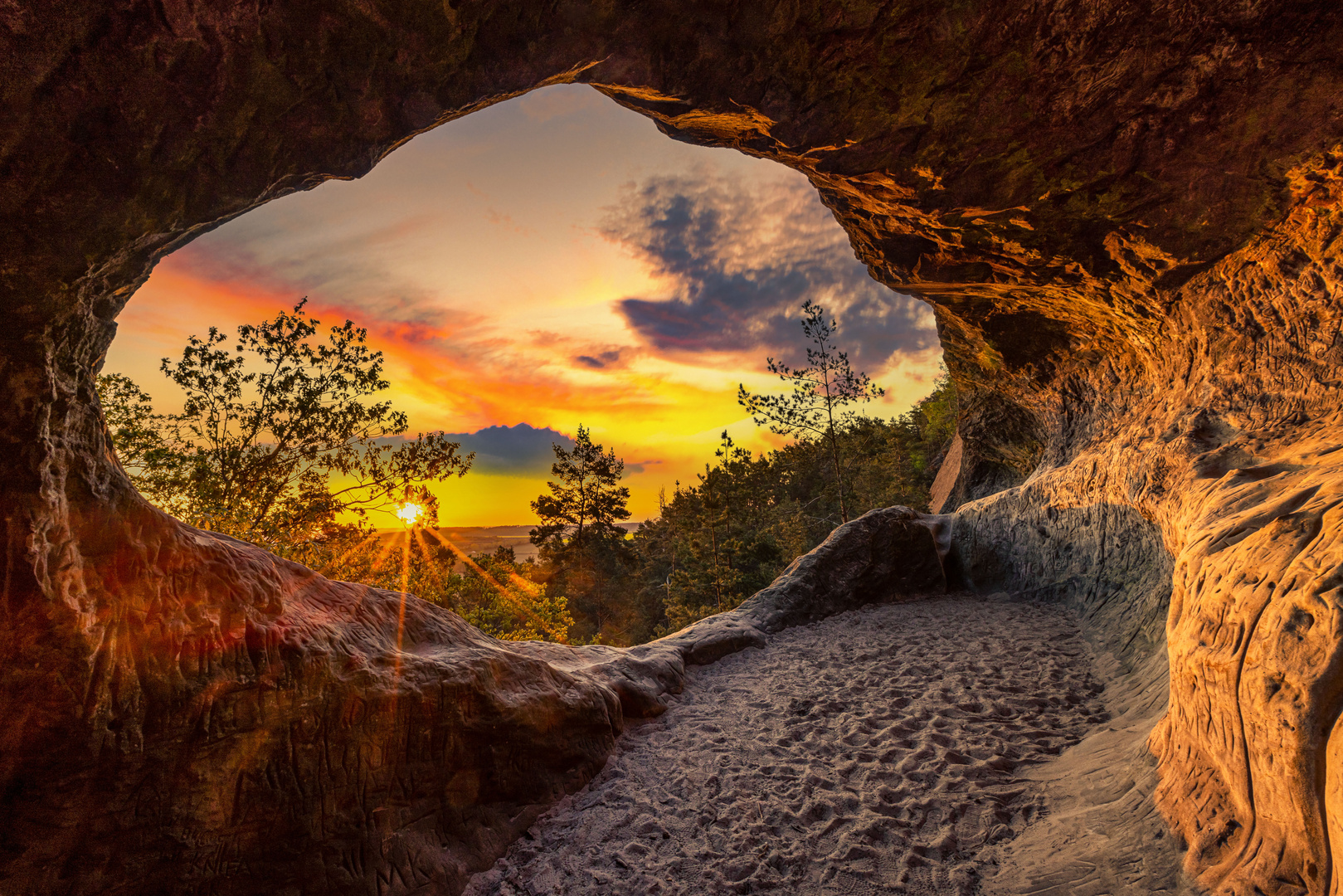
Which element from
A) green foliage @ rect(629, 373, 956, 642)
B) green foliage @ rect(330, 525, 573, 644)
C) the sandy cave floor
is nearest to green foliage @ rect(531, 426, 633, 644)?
green foliage @ rect(629, 373, 956, 642)

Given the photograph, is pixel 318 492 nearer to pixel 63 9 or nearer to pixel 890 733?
pixel 63 9

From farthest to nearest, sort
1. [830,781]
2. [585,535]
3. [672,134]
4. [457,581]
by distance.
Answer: [585,535] < [457,581] < [672,134] < [830,781]

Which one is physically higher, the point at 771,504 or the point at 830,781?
the point at 771,504

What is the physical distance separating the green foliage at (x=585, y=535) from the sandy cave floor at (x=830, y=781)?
26.6 meters

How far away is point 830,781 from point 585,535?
30281 mm

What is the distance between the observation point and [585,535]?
34094mm

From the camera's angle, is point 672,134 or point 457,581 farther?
point 457,581

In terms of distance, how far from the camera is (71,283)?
118 inches

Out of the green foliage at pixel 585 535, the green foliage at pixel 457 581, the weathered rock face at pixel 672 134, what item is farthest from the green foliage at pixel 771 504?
the weathered rock face at pixel 672 134

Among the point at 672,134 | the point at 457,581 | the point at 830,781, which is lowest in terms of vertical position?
the point at 830,781

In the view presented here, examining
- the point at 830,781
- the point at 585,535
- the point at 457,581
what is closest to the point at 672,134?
the point at 830,781

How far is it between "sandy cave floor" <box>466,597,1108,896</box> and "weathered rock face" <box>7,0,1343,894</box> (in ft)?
1.89

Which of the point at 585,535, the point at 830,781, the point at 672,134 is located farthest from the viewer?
the point at 585,535

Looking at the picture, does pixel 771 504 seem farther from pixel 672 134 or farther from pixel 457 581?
pixel 672 134
